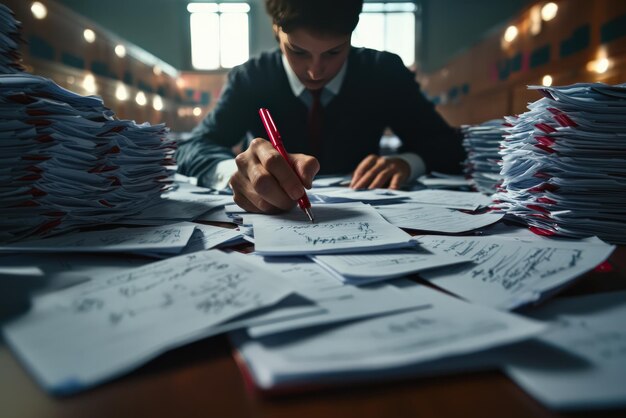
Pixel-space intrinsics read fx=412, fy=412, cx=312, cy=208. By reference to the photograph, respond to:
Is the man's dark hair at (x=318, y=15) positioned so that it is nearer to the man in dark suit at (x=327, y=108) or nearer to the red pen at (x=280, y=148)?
the man in dark suit at (x=327, y=108)

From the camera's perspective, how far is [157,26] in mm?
5574

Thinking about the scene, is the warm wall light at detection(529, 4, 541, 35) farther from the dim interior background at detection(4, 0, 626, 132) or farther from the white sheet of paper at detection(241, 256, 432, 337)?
the white sheet of paper at detection(241, 256, 432, 337)

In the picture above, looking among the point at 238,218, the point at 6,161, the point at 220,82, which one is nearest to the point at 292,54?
the point at 238,218

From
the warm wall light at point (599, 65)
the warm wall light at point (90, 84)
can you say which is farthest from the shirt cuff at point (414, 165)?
the warm wall light at point (90, 84)

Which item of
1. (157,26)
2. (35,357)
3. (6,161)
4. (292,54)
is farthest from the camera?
(157,26)

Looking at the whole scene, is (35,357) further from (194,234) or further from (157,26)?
(157,26)

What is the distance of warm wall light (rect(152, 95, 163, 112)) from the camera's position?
359 centimetres

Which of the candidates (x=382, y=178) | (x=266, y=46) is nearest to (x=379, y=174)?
(x=382, y=178)

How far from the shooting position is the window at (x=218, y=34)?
5.48 m

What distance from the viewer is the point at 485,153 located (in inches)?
27.9

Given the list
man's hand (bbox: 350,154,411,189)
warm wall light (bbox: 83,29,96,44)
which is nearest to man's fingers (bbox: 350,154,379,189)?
man's hand (bbox: 350,154,411,189)

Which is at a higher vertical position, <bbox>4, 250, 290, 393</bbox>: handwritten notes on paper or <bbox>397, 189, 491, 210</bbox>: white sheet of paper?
<bbox>397, 189, 491, 210</bbox>: white sheet of paper

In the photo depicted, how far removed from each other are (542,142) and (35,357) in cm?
48

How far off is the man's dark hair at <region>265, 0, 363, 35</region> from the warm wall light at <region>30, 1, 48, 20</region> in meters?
1.65
